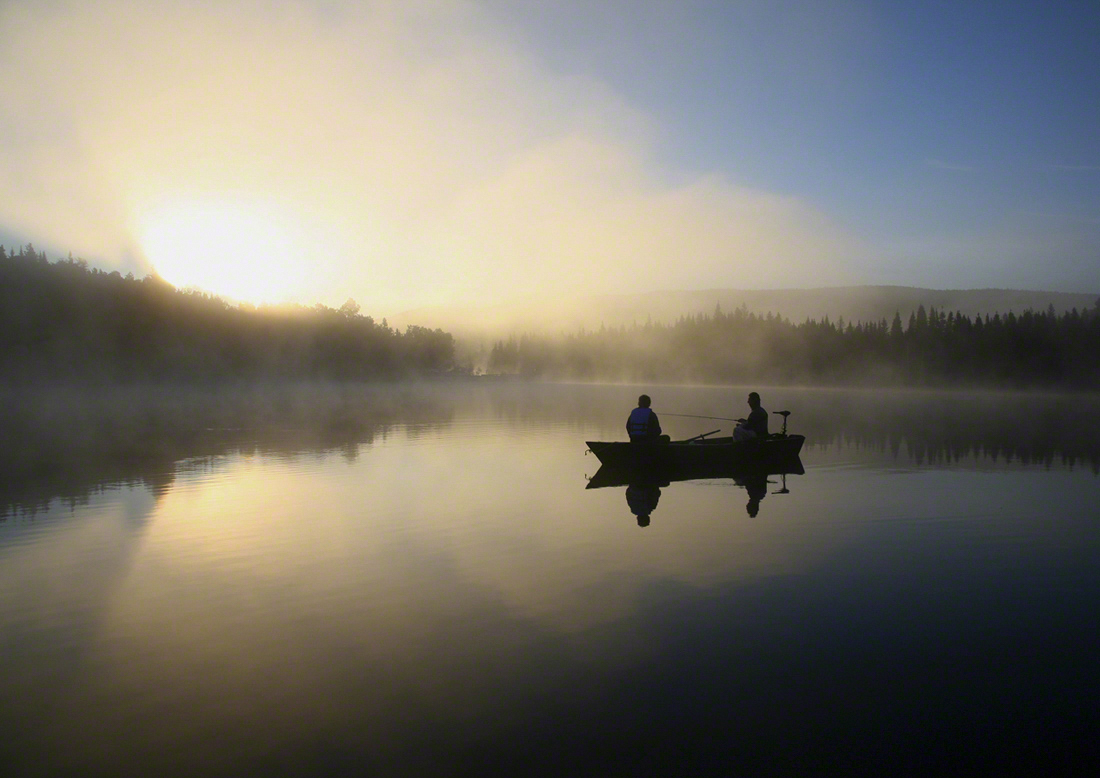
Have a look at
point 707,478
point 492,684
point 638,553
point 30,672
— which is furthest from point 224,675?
point 707,478

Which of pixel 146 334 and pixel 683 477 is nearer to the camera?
pixel 683 477

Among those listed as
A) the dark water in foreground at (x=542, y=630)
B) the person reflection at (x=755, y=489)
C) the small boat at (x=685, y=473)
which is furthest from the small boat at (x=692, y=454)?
the dark water in foreground at (x=542, y=630)

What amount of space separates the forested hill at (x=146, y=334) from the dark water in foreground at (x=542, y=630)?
361 feet

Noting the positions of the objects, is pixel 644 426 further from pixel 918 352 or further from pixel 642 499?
pixel 918 352

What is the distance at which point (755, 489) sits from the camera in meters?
20.8

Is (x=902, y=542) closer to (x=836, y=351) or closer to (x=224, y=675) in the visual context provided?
(x=224, y=675)

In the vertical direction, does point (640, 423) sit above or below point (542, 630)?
above

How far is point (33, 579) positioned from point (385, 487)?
33.3 ft

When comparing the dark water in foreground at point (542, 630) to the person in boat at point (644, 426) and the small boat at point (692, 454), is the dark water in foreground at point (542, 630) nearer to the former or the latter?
the small boat at point (692, 454)

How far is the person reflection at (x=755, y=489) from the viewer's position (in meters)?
17.5

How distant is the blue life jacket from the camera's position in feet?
71.9

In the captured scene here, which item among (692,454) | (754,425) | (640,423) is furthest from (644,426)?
(754,425)

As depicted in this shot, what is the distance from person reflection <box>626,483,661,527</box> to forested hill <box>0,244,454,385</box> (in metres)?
118

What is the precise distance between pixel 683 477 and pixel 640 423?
2734 millimetres
